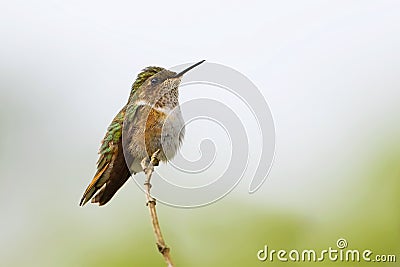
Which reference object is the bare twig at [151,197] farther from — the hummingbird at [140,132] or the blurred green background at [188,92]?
the blurred green background at [188,92]

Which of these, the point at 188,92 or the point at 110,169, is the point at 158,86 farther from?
the point at 110,169

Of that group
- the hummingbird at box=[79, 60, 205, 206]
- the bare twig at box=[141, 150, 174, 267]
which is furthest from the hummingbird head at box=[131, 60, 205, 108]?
the bare twig at box=[141, 150, 174, 267]

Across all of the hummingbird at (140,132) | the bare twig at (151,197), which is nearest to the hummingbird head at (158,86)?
the hummingbird at (140,132)

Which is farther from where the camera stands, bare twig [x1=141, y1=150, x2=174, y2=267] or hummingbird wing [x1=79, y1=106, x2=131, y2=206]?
hummingbird wing [x1=79, y1=106, x2=131, y2=206]

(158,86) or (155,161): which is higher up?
(158,86)

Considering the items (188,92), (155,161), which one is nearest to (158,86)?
(188,92)

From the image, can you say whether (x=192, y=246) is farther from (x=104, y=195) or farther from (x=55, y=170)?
(x=55, y=170)

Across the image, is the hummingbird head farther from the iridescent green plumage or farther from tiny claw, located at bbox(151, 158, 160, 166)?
tiny claw, located at bbox(151, 158, 160, 166)
